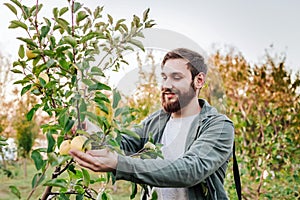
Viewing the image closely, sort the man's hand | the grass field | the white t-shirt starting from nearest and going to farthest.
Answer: the man's hand
the white t-shirt
the grass field

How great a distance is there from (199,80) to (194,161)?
0.31 meters

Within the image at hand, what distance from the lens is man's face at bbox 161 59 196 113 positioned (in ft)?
4.13

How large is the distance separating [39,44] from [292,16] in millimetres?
7043

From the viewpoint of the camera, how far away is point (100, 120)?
932 millimetres

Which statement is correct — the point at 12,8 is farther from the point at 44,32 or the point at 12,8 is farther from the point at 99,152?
the point at 99,152

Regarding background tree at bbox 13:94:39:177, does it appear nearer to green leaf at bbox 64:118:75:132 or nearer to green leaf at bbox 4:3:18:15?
green leaf at bbox 4:3:18:15

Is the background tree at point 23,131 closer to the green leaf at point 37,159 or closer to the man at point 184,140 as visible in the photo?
the man at point 184,140

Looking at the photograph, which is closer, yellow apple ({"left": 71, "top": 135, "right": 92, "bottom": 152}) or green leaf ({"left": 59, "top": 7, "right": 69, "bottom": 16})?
yellow apple ({"left": 71, "top": 135, "right": 92, "bottom": 152})

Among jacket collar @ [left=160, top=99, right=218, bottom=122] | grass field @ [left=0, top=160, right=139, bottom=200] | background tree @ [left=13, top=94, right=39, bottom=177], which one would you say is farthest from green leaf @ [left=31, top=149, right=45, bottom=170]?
background tree @ [left=13, top=94, right=39, bottom=177]

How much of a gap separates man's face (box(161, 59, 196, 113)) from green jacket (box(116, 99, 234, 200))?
121 millimetres

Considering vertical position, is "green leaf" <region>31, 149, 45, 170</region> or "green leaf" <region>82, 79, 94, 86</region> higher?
"green leaf" <region>82, 79, 94, 86</region>

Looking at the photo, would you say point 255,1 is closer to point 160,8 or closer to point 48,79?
point 160,8

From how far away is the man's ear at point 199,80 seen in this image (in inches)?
54.1

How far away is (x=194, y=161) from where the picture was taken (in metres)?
1.18
